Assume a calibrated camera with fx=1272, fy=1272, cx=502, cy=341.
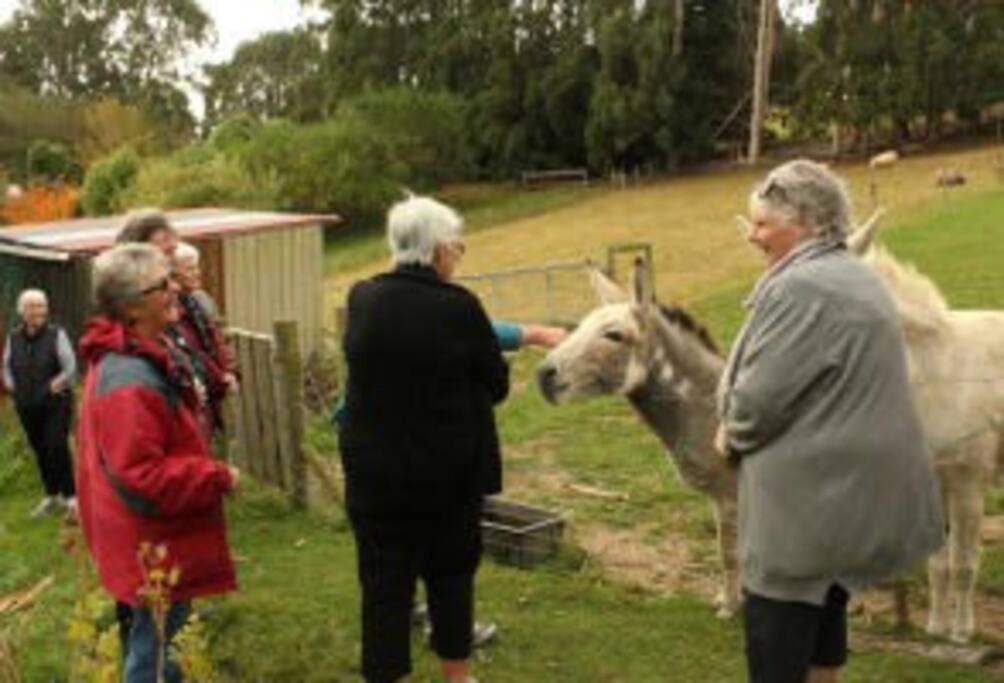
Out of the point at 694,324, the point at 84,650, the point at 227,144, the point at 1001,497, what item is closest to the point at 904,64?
the point at 227,144

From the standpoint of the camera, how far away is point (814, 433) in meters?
3.26

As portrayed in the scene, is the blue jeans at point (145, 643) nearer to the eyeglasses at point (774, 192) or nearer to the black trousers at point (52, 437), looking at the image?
the eyeglasses at point (774, 192)

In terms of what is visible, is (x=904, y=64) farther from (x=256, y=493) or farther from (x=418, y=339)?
(x=418, y=339)

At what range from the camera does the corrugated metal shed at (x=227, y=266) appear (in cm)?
1272

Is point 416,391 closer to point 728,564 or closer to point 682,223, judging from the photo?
point 728,564

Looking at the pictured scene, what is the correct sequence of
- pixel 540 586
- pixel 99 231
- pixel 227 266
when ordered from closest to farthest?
1. pixel 540 586
2. pixel 227 266
3. pixel 99 231

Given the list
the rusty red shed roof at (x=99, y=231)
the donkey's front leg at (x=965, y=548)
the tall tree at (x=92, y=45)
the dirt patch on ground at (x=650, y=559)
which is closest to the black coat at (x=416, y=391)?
the donkey's front leg at (x=965, y=548)

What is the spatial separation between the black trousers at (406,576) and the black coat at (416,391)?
0.09m

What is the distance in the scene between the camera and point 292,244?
48.6 ft

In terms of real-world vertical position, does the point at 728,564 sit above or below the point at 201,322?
below

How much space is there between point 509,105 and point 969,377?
46.0m

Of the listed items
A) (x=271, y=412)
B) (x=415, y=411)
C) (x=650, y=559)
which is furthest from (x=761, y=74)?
(x=415, y=411)

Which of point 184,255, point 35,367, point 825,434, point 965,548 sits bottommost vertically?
point 965,548

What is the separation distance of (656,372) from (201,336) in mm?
2225
